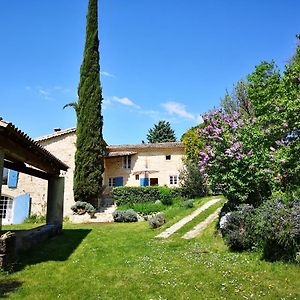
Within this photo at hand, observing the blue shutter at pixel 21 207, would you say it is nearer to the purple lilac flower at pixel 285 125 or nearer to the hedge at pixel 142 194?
the hedge at pixel 142 194

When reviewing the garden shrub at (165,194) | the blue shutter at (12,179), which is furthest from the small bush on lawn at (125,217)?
the blue shutter at (12,179)

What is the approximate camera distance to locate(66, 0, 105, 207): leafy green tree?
80.4 ft

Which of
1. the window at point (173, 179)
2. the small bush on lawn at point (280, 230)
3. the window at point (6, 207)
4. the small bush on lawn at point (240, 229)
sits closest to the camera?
the small bush on lawn at point (280, 230)

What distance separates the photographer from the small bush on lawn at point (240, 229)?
28.6 feet

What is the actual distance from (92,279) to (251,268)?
3454mm

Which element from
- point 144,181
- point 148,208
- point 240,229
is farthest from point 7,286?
point 144,181

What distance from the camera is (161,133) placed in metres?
49.5

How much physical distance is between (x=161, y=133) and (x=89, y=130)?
25406mm

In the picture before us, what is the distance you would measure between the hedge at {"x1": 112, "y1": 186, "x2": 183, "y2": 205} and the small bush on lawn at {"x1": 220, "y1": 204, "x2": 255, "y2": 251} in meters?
17.3

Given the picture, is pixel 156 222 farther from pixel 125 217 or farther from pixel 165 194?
pixel 165 194

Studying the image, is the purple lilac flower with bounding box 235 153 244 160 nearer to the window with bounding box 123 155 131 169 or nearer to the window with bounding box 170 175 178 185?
the window with bounding box 170 175 178 185

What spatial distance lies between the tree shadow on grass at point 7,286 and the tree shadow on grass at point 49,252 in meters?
0.76

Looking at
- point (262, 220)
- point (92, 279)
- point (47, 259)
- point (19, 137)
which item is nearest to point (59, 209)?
point (47, 259)

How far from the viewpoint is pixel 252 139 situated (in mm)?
11219
